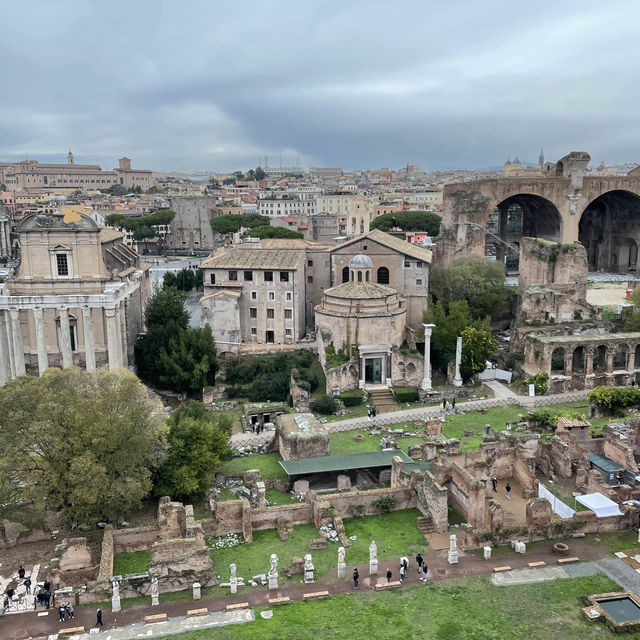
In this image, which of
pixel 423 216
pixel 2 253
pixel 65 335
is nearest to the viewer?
pixel 65 335

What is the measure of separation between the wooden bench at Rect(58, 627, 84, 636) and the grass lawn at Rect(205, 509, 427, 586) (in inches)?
195

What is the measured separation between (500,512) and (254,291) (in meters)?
28.5

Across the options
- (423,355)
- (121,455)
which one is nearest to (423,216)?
(423,355)

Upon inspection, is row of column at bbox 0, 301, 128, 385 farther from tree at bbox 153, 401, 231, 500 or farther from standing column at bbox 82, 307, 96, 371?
tree at bbox 153, 401, 231, 500

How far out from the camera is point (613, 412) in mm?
37406

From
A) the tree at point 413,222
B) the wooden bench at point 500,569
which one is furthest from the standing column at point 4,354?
the tree at point 413,222

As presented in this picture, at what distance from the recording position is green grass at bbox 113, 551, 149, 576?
23.8m

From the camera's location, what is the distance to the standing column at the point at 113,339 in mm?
40750

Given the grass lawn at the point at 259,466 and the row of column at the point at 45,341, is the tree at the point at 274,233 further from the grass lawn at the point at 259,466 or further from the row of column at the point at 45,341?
the grass lawn at the point at 259,466

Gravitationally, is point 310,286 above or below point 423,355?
above

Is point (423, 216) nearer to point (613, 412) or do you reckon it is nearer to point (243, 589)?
point (613, 412)

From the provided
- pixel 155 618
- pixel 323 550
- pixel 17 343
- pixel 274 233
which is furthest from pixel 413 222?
pixel 155 618

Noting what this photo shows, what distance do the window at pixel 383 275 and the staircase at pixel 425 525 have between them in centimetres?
2675

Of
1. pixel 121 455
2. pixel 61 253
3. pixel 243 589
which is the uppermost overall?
pixel 61 253
